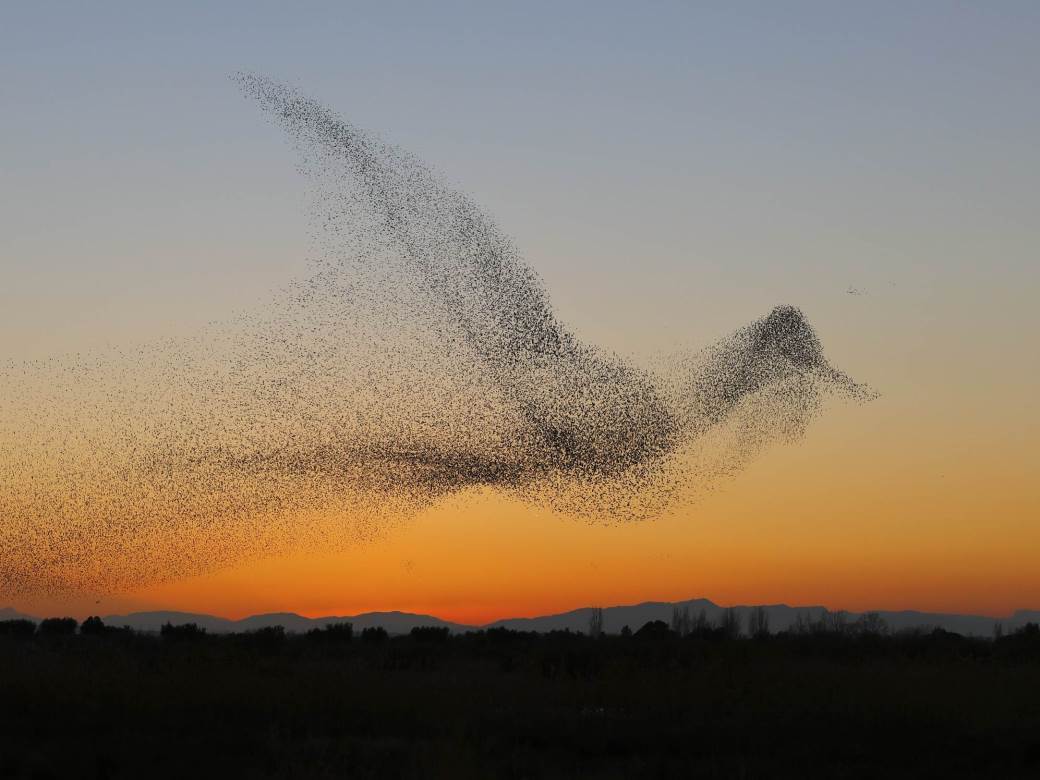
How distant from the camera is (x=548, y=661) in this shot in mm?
39344

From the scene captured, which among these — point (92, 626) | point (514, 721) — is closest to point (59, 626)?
point (92, 626)

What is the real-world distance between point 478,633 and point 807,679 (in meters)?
28.8

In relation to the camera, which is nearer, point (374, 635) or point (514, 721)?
point (514, 721)

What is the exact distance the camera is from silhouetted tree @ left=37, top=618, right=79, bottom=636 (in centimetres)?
6219

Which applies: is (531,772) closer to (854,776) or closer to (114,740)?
(854,776)

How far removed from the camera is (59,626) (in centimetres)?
6328

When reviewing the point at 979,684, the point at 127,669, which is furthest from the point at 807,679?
the point at 127,669

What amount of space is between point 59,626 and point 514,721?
45847mm

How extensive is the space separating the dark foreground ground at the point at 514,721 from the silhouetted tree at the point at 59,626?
2934cm

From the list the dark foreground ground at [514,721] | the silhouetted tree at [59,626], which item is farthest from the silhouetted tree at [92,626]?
the dark foreground ground at [514,721]

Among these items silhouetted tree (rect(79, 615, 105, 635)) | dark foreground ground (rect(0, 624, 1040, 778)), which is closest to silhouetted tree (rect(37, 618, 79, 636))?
silhouetted tree (rect(79, 615, 105, 635))

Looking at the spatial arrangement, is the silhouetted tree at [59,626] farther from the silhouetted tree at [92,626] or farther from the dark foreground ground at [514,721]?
the dark foreground ground at [514,721]

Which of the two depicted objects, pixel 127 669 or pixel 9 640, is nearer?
pixel 127 669

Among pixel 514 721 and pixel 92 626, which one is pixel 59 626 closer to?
pixel 92 626
